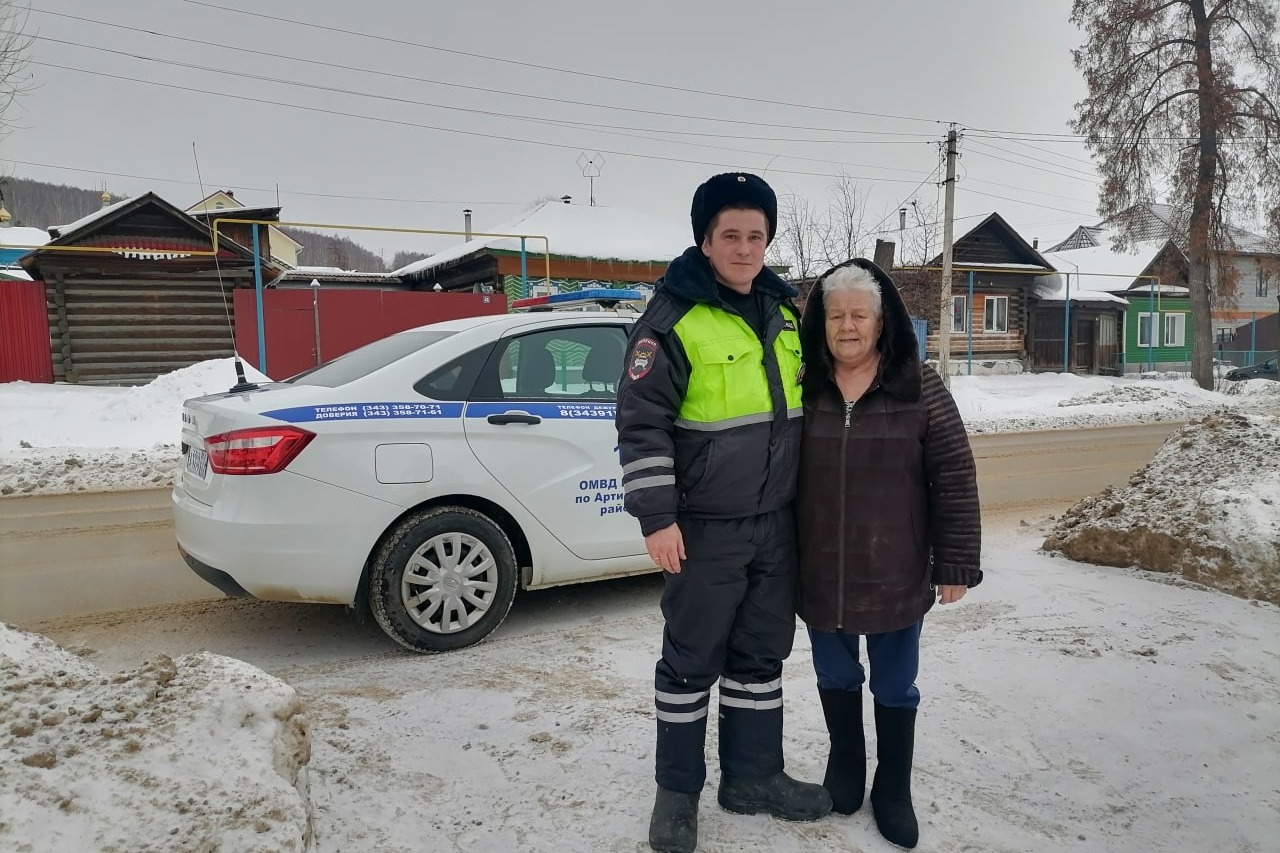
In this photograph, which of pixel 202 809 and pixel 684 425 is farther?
pixel 684 425

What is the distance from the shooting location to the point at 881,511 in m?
2.40

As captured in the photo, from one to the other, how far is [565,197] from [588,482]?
87.3ft

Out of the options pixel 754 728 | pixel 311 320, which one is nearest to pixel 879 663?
pixel 754 728

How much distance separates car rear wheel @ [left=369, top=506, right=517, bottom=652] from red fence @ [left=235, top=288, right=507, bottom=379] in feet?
46.4

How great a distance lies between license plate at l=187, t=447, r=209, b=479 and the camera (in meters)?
3.73

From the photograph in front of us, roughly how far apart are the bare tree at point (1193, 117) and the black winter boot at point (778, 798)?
25774 millimetres

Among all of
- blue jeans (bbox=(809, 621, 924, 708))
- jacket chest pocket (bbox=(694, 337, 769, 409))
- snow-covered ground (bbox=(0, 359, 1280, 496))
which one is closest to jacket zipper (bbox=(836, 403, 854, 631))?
blue jeans (bbox=(809, 621, 924, 708))

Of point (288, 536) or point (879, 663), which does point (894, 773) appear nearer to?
point (879, 663)

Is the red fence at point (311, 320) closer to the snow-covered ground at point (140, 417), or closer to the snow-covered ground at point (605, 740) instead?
the snow-covered ground at point (140, 417)

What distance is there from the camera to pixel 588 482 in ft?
13.8

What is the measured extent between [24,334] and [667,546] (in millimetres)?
19174

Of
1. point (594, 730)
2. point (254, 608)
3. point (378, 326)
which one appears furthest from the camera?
point (378, 326)

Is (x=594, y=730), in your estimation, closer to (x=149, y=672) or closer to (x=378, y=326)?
(x=149, y=672)

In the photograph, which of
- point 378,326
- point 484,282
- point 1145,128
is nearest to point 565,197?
point 484,282
